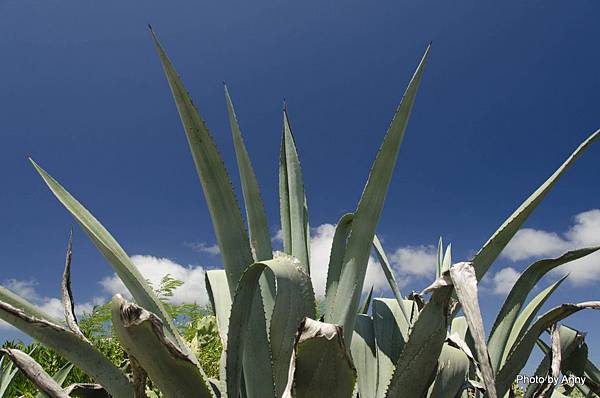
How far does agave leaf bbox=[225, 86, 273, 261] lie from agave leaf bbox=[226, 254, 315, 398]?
15 centimetres

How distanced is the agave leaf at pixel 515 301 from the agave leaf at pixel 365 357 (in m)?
0.31

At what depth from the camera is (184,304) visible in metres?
2.45

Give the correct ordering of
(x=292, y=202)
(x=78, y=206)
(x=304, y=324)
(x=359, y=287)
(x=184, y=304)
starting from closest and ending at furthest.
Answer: (x=304, y=324), (x=359, y=287), (x=78, y=206), (x=292, y=202), (x=184, y=304)

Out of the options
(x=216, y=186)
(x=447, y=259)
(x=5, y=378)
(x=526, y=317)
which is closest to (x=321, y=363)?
(x=216, y=186)

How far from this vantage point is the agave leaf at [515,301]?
4.24 ft

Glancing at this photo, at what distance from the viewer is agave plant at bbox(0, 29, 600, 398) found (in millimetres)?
809

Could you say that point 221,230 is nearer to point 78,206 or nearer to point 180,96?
point 180,96

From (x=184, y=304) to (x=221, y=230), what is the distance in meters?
1.57

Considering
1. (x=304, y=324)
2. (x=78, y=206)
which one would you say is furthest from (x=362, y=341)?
(x=78, y=206)

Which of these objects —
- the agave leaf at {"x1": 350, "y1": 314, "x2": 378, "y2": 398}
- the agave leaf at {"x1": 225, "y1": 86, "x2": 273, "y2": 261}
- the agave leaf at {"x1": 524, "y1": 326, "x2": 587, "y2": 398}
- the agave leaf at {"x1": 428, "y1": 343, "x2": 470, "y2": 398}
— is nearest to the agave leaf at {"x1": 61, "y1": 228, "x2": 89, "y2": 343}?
the agave leaf at {"x1": 225, "y1": 86, "x2": 273, "y2": 261}

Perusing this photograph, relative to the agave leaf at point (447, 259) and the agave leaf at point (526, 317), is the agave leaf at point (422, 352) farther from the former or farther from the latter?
the agave leaf at point (447, 259)

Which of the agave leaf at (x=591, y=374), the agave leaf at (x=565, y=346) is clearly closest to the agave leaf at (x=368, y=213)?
the agave leaf at (x=565, y=346)

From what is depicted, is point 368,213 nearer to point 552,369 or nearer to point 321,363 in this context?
point 321,363

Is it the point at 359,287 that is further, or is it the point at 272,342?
the point at 359,287
